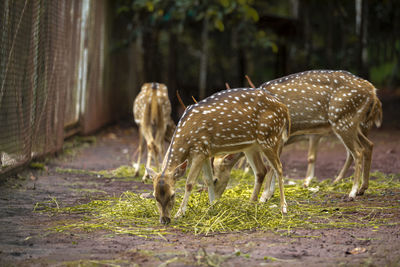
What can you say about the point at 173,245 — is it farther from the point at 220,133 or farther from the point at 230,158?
the point at 230,158

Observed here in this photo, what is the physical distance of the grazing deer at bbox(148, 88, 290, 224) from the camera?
19.1 ft

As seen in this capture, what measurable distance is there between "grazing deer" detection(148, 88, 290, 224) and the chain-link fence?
7.50 feet

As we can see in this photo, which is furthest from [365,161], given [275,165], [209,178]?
[209,178]

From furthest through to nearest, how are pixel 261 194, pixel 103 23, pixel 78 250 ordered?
pixel 103 23
pixel 261 194
pixel 78 250

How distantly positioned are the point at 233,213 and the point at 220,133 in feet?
2.66

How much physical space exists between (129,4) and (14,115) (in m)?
8.65

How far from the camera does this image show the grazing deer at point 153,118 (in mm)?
8523

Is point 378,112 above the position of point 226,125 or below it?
below

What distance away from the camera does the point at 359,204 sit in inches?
259

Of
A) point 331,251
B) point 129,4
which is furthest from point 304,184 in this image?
point 129,4

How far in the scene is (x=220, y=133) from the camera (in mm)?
5961

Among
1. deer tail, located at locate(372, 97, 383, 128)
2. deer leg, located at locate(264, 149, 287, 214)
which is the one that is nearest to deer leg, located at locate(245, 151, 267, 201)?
deer leg, located at locate(264, 149, 287, 214)

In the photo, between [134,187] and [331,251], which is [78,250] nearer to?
[331,251]

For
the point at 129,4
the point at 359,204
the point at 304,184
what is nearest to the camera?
the point at 359,204
